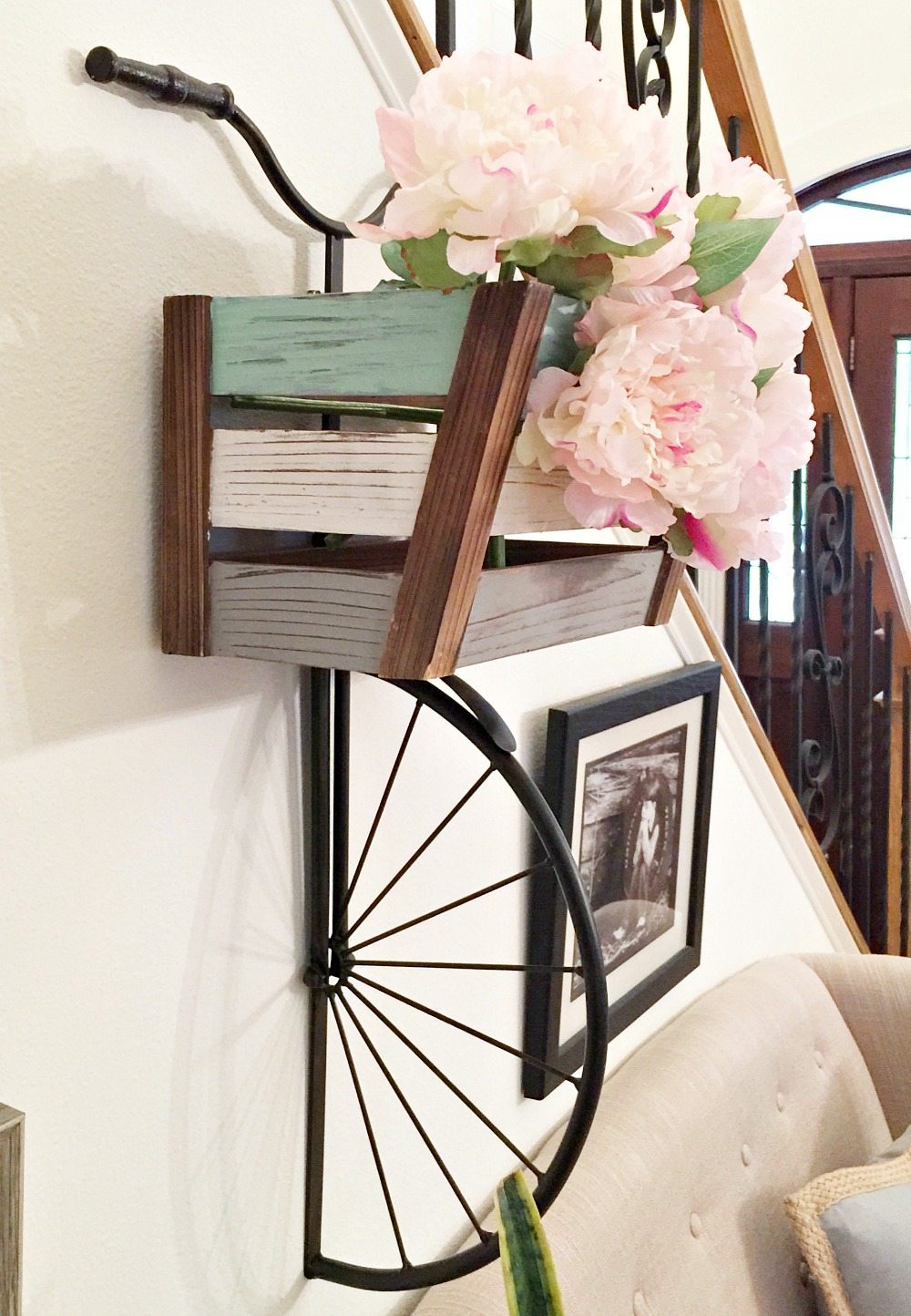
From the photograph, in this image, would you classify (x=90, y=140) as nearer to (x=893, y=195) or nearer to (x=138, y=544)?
(x=138, y=544)

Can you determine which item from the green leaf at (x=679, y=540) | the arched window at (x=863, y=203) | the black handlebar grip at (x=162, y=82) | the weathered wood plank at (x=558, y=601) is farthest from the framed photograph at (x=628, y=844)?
the arched window at (x=863, y=203)

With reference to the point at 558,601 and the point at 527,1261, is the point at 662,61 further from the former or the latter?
the point at 527,1261

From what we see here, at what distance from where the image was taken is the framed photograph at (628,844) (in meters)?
1.27

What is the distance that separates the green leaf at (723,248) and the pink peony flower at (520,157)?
6cm

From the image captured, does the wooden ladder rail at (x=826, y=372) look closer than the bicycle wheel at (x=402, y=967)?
No

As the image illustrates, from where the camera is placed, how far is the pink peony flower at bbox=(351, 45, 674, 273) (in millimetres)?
616

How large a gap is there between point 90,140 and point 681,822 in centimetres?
114

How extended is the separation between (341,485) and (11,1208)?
441mm

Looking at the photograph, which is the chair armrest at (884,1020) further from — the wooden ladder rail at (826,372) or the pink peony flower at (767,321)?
the pink peony flower at (767,321)

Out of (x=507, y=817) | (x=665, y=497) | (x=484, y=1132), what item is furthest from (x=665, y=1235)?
(x=665, y=497)

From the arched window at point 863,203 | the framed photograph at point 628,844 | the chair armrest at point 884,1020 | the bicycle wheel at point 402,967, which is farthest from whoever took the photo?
the arched window at point 863,203

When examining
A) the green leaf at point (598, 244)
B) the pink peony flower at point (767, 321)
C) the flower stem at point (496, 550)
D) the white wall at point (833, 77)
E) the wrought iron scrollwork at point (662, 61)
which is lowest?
the flower stem at point (496, 550)

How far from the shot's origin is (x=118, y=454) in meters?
0.74

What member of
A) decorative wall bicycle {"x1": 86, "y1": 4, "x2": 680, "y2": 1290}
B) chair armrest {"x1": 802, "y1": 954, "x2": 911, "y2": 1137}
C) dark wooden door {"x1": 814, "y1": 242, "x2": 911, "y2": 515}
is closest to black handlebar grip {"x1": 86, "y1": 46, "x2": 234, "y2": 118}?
decorative wall bicycle {"x1": 86, "y1": 4, "x2": 680, "y2": 1290}
